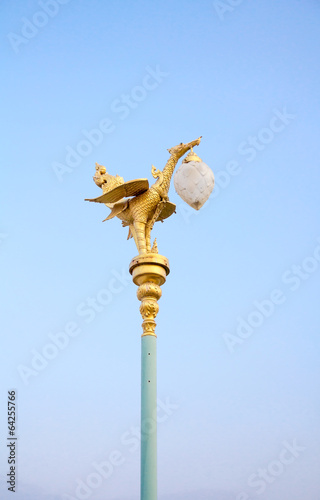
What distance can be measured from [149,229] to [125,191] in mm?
585

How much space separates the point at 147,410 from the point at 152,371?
45 centimetres

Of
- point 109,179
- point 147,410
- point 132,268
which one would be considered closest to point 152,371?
point 147,410

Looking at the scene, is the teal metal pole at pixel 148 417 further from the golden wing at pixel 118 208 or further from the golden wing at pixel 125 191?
the golden wing at pixel 125 191

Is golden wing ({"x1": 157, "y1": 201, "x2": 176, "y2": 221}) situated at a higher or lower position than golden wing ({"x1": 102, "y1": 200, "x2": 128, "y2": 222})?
higher

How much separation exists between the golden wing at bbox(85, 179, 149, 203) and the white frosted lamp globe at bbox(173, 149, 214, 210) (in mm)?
757

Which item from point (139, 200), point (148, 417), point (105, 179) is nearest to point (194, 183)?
point (139, 200)

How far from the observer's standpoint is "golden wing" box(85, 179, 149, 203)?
7238 millimetres

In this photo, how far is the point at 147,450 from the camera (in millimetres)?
6008

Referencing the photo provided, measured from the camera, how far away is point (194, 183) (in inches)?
255

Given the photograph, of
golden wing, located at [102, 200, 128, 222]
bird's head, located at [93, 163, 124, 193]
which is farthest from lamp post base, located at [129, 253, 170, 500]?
bird's head, located at [93, 163, 124, 193]

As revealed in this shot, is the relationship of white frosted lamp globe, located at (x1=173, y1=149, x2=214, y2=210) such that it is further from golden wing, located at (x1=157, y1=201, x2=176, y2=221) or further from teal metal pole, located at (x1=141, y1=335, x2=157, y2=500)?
teal metal pole, located at (x1=141, y1=335, x2=157, y2=500)

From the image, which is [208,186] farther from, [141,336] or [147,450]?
[147,450]

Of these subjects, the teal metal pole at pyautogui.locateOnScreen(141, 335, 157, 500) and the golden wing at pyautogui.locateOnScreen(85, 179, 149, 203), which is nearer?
the teal metal pole at pyautogui.locateOnScreen(141, 335, 157, 500)

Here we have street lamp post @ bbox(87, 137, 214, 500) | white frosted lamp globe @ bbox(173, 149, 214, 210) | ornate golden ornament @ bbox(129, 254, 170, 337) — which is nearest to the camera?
street lamp post @ bbox(87, 137, 214, 500)
